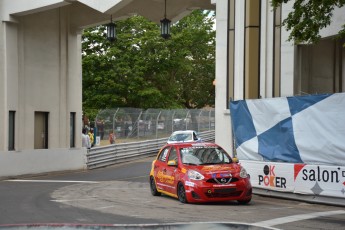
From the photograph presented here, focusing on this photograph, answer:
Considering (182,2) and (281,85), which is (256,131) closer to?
(281,85)

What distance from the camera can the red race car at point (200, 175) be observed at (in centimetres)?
1489

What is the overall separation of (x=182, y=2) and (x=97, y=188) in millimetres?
8499

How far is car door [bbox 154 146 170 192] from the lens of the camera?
55.3 feet

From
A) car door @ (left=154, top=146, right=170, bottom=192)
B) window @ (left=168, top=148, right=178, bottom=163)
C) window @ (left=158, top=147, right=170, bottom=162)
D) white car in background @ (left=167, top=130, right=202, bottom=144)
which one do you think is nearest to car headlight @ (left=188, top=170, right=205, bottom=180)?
window @ (left=168, top=148, right=178, bottom=163)

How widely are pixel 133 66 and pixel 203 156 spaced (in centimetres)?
3529

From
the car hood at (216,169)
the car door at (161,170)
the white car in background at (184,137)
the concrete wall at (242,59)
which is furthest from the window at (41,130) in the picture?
the car hood at (216,169)

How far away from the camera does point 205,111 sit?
47.7m

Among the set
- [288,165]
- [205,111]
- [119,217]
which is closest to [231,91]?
[288,165]

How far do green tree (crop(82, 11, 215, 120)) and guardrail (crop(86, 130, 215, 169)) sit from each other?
11.6 meters

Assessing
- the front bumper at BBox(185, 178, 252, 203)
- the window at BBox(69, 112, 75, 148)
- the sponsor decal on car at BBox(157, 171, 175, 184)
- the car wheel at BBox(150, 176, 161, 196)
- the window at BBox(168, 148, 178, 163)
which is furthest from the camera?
the window at BBox(69, 112, 75, 148)

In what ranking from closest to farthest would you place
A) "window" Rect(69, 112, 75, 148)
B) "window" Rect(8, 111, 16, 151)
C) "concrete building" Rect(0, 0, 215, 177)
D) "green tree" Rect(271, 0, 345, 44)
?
"green tree" Rect(271, 0, 345, 44)
"concrete building" Rect(0, 0, 215, 177)
"window" Rect(8, 111, 16, 151)
"window" Rect(69, 112, 75, 148)

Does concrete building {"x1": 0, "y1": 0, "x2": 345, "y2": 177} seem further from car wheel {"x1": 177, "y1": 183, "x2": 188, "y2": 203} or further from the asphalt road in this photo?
car wheel {"x1": 177, "y1": 183, "x2": 188, "y2": 203}

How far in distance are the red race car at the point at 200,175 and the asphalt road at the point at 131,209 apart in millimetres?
277

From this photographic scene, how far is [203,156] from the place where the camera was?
16141 millimetres
